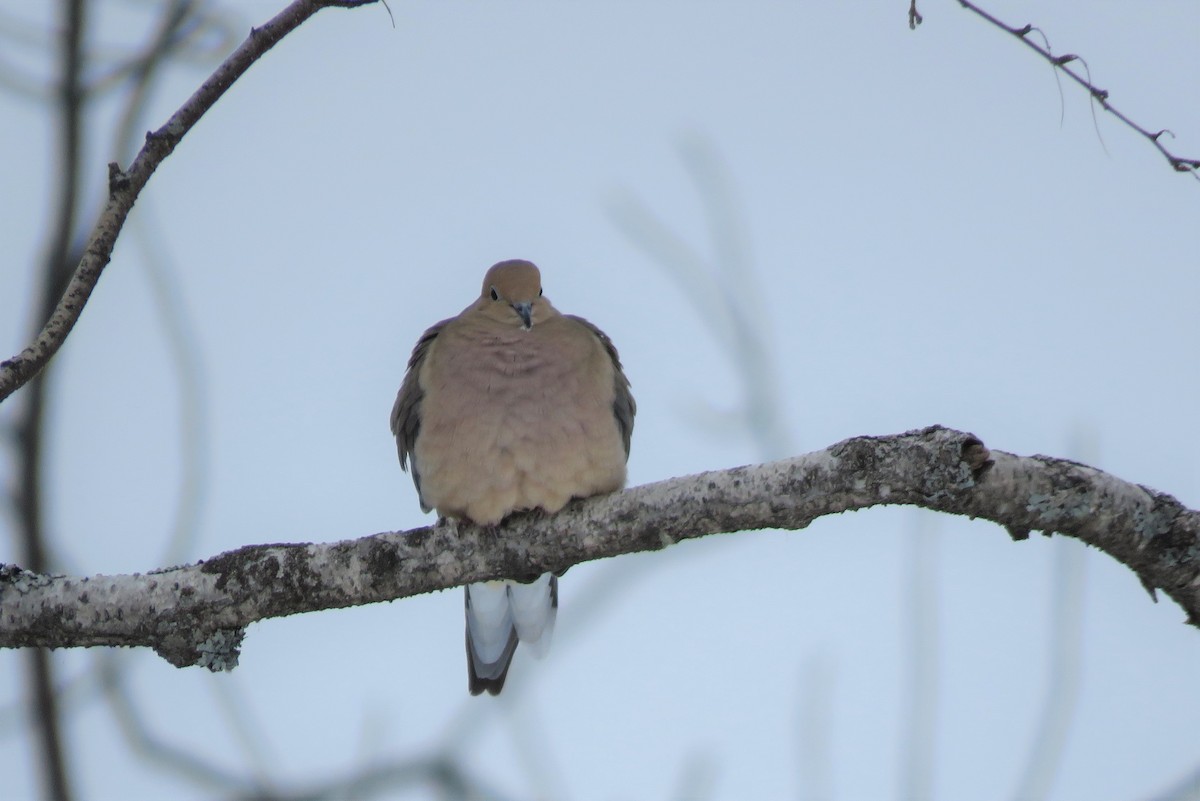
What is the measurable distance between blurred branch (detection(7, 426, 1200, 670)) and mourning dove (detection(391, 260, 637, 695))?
321 millimetres

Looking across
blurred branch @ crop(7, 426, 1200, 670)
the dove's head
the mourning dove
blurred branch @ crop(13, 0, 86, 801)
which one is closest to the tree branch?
blurred branch @ crop(13, 0, 86, 801)

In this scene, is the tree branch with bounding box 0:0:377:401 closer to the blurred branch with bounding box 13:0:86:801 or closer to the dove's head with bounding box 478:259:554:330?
the blurred branch with bounding box 13:0:86:801

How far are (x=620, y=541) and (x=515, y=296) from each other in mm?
1786

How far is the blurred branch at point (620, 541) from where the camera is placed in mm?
3027

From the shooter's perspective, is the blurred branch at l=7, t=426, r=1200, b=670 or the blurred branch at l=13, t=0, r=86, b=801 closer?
the blurred branch at l=13, t=0, r=86, b=801

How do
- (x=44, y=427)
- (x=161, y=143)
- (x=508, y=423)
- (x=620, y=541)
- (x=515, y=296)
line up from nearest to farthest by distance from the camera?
(x=44, y=427) < (x=161, y=143) < (x=620, y=541) < (x=508, y=423) < (x=515, y=296)

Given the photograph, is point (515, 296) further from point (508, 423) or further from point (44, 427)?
point (44, 427)

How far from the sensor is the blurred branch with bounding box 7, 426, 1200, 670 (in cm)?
303

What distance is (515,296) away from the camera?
5.04 meters

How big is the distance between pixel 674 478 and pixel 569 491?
0.78 meters

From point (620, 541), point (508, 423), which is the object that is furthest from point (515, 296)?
point (620, 541)

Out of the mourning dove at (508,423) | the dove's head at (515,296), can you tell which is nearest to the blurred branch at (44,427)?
the mourning dove at (508,423)

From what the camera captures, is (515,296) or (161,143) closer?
(161,143)

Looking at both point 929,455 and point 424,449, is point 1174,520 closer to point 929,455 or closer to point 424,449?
point 929,455
